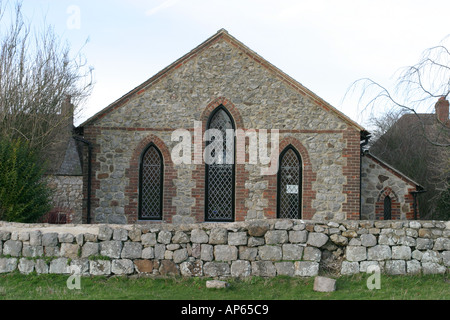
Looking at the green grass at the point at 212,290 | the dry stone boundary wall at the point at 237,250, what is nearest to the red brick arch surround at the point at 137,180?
the dry stone boundary wall at the point at 237,250

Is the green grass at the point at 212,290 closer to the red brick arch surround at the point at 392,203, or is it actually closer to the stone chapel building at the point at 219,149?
the stone chapel building at the point at 219,149

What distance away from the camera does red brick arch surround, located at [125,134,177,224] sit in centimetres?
1367

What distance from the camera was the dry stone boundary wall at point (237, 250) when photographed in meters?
8.55

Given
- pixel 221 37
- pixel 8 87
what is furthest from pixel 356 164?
pixel 8 87

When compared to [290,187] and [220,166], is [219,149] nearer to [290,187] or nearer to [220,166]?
[220,166]

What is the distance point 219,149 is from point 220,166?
21.0 inches

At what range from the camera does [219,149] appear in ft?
46.1

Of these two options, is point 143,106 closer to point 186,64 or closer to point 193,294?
point 186,64

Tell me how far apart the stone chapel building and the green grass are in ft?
17.2

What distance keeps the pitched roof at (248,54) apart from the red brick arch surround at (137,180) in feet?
4.74

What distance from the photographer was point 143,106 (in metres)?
13.9

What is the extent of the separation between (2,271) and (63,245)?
52.5 inches

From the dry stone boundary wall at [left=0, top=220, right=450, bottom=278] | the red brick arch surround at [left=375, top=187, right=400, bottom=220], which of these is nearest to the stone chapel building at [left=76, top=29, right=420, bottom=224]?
the red brick arch surround at [left=375, top=187, right=400, bottom=220]

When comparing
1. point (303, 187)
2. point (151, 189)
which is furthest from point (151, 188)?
point (303, 187)
